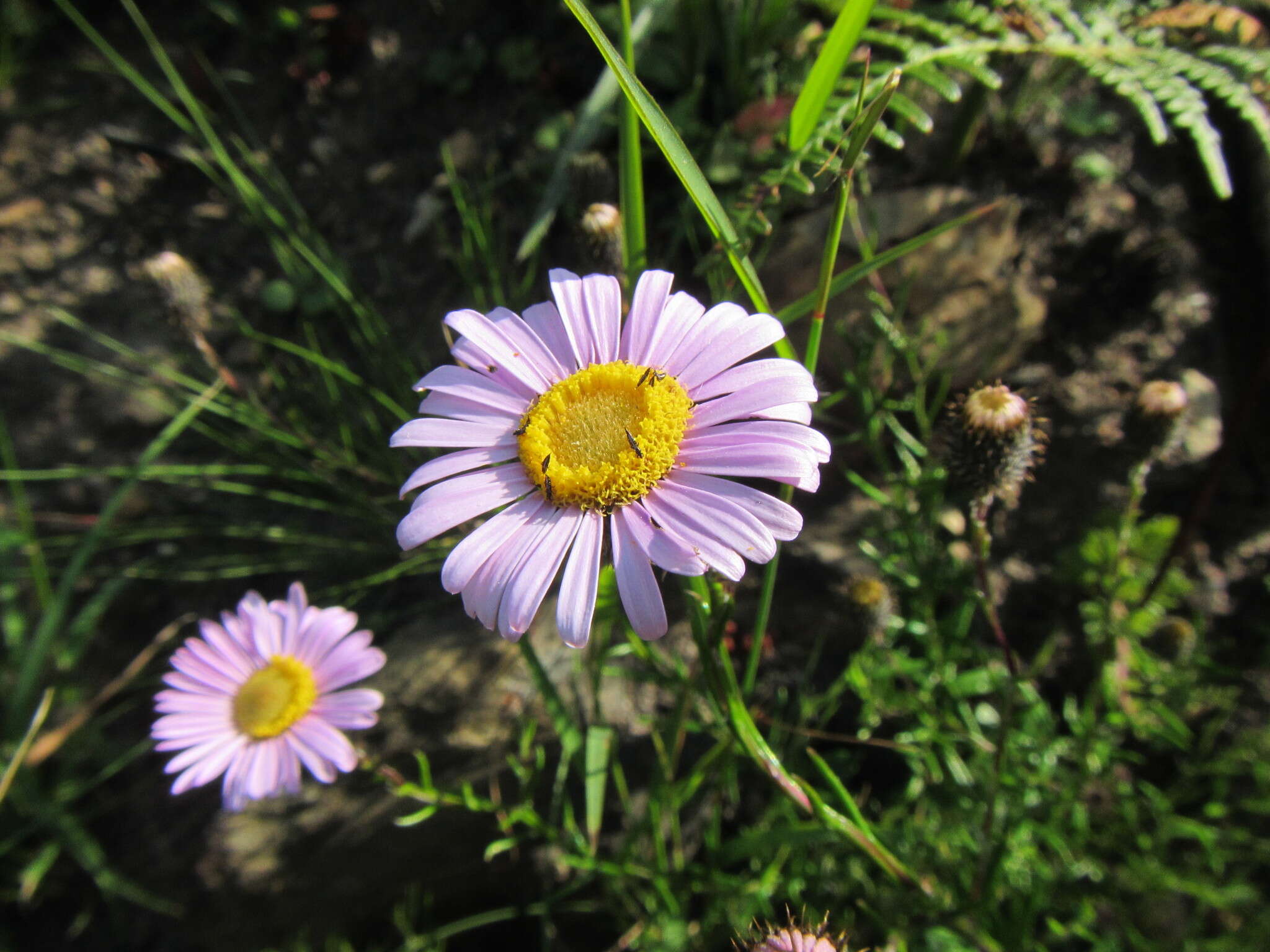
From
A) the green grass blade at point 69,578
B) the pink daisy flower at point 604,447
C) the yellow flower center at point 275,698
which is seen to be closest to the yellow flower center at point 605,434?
the pink daisy flower at point 604,447

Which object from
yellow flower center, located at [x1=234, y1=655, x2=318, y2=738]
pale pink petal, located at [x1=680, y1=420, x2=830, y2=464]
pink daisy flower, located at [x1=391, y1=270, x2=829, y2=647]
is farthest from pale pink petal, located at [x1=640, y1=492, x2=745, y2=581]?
yellow flower center, located at [x1=234, y1=655, x2=318, y2=738]

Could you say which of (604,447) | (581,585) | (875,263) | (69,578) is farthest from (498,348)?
(69,578)

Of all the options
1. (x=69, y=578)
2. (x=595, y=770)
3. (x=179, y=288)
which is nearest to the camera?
(x=595, y=770)

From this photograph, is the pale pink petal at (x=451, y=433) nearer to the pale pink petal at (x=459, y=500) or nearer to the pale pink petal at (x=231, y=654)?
the pale pink petal at (x=459, y=500)

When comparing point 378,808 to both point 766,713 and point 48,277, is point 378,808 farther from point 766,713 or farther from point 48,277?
point 48,277

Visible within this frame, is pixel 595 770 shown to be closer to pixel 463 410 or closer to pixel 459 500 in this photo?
Result: pixel 459 500

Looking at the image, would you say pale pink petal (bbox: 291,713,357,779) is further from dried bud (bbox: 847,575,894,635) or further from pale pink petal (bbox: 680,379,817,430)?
dried bud (bbox: 847,575,894,635)
